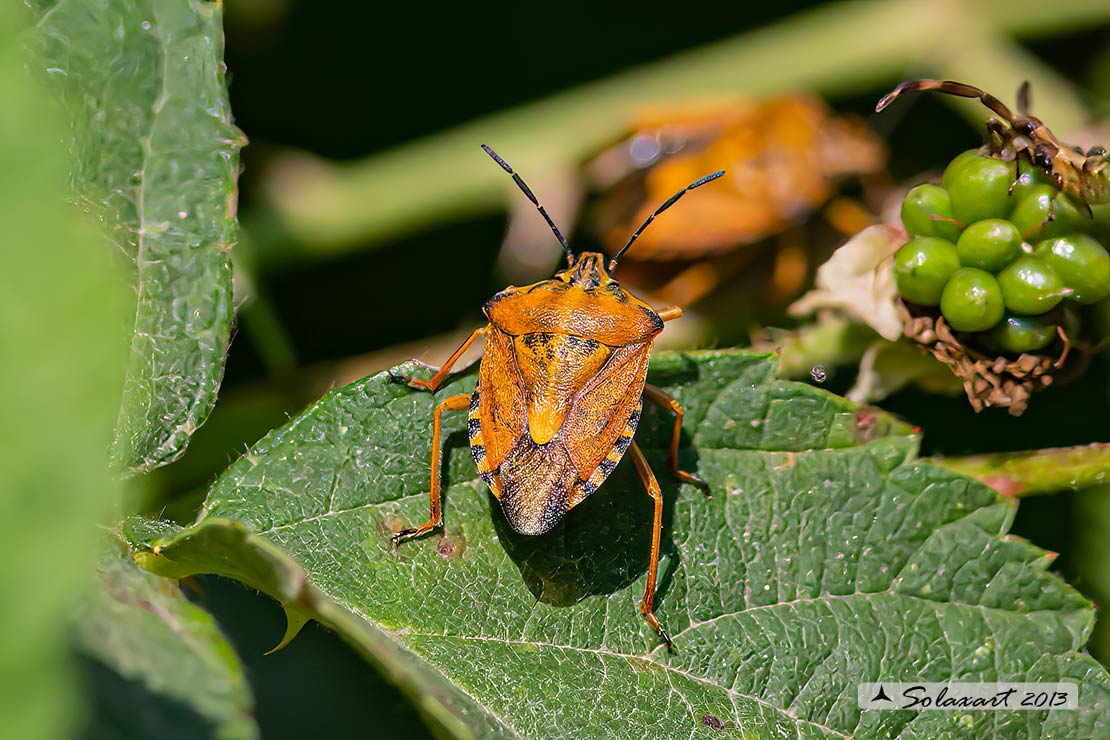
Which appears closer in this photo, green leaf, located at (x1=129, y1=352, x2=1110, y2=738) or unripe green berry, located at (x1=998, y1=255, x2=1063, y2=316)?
green leaf, located at (x1=129, y1=352, x2=1110, y2=738)

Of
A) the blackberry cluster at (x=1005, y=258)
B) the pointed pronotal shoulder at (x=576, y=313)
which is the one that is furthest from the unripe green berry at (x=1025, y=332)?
the pointed pronotal shoulder at (x=576, y=313)

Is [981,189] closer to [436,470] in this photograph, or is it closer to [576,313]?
[576,313]

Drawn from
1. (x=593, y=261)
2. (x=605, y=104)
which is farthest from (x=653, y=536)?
(x=605, y=104)

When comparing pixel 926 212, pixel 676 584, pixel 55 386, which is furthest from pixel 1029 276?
pixel 55 386

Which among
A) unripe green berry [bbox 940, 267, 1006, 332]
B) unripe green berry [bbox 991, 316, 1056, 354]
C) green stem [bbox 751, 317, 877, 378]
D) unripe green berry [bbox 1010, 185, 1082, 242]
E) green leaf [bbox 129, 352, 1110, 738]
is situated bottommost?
green leaf [bbox 129, 352, 1110, 738]

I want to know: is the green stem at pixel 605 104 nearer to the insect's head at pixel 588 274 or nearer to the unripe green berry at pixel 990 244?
the insect's head at pixel 588 274

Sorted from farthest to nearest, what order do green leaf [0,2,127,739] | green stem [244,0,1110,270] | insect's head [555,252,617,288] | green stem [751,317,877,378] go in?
1. green stem [244,0,1110,270]
2. insect's head [555,252,617,288]
3. green stem [751,317,877,378]
4. green leaf [0,2,127,739]

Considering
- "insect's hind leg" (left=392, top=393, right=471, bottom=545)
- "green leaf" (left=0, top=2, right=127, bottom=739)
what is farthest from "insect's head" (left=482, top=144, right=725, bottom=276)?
"green leaf" (left=0, top=2, right=127, bottom=739)

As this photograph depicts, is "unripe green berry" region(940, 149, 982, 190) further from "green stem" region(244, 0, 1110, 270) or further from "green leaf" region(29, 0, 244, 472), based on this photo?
"green leaf" region(29, 0, 244, 472)
